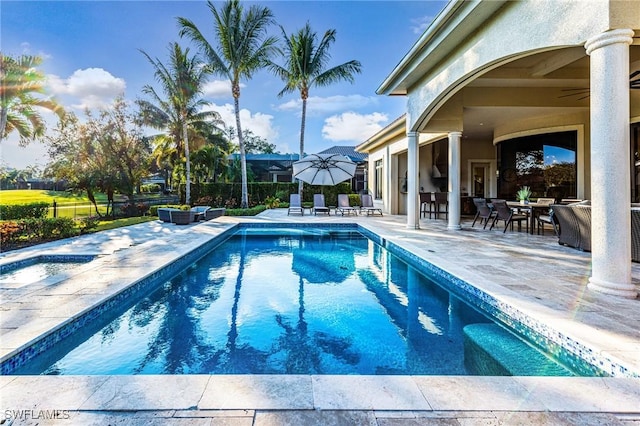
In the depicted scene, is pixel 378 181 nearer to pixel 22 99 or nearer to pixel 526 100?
pixel 526 100

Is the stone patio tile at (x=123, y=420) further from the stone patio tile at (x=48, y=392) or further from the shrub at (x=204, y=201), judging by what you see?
the shrub at (x=204, y=201)

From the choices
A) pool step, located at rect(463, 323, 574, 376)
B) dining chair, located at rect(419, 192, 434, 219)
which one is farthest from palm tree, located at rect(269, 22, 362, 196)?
pool step, located at rect(463, 323, 574, 376)

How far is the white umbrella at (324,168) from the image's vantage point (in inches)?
584

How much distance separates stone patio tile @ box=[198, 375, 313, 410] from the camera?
203cm

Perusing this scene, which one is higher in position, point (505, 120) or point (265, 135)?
point (265, 135)

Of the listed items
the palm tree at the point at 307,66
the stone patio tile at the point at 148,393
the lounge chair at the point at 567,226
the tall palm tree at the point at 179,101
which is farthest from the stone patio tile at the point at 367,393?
the tall palm tree at the point at 179,101

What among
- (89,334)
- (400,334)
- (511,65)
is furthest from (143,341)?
(511,65)

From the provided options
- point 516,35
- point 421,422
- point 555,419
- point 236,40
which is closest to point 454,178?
point 516,35

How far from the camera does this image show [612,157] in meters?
3.80

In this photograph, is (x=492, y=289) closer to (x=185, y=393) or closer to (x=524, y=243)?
(x=185, y=393)

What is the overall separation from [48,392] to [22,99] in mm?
13488

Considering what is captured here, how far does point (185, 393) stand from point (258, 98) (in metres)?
25.5

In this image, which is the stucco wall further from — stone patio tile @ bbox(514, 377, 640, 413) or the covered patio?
stone patio tile @ bbox(514, 377, 640, 413)

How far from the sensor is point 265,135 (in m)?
42.8
